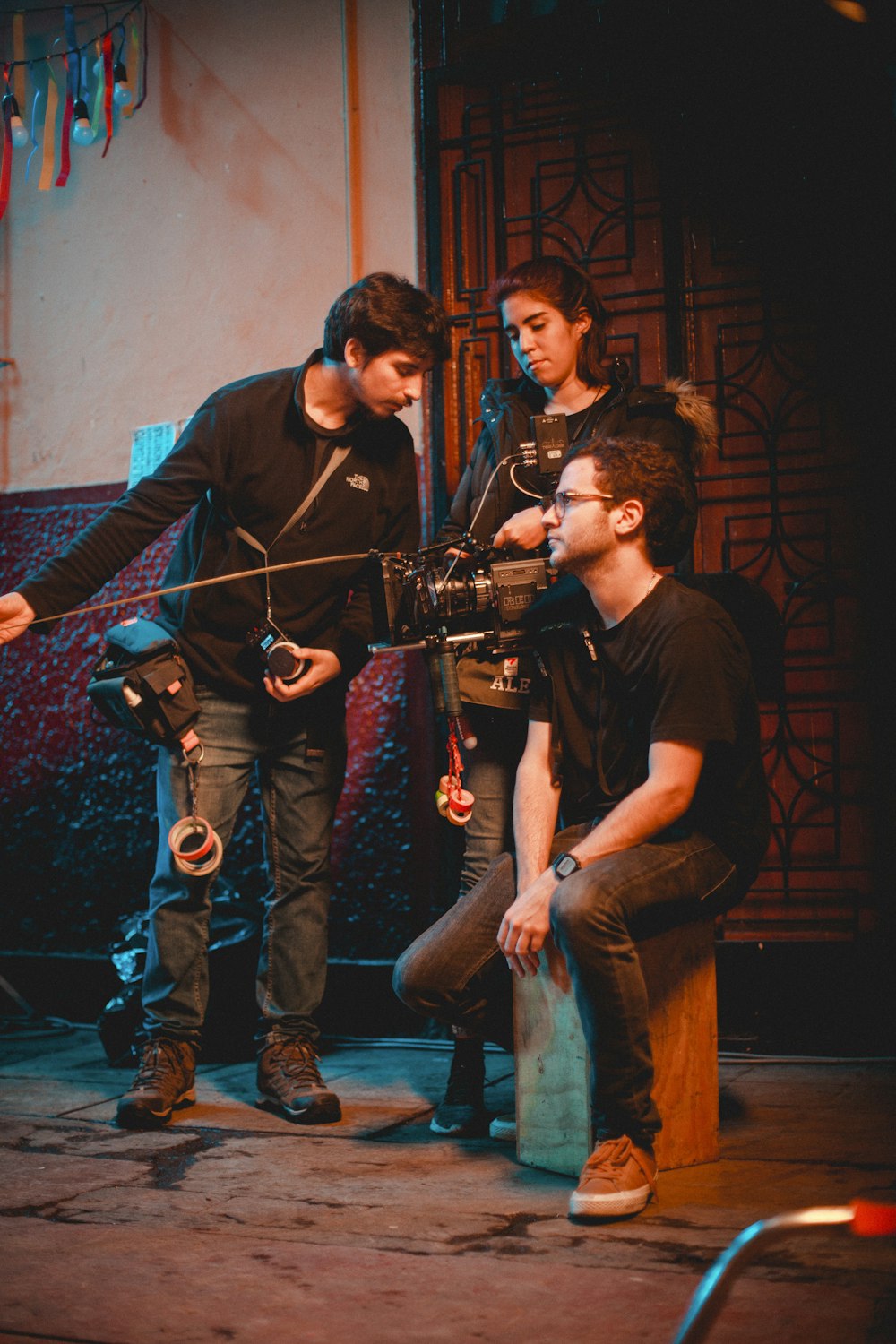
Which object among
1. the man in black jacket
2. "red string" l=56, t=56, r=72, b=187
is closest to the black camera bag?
the man in black jacket

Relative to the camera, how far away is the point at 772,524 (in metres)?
3.67

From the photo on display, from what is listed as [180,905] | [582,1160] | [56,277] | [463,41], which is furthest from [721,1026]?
[56,277]

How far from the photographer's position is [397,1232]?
2.16 meters

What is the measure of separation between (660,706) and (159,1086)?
5.06ft

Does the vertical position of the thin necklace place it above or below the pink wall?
below

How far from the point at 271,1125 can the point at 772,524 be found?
2.18 m

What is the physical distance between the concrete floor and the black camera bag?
959 mm

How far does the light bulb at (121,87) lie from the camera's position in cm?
425

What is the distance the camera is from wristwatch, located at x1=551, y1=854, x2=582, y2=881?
2432 mm

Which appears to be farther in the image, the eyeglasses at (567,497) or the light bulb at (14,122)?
the light bulb at (14,122)

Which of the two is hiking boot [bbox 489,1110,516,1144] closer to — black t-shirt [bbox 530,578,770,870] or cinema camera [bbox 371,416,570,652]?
black t-shirt [bbox 530,578,770,870]

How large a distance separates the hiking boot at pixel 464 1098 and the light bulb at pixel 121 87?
343 cm

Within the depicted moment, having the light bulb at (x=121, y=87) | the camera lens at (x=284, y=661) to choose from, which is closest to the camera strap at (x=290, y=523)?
the camera lens at (x=284, y=661)

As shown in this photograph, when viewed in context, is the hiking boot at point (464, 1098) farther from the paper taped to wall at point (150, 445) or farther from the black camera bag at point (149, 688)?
the paper taped to wall at point (150, 445)
